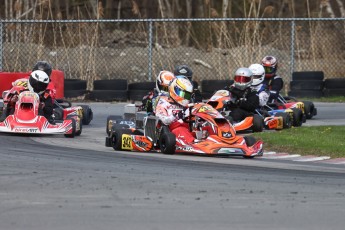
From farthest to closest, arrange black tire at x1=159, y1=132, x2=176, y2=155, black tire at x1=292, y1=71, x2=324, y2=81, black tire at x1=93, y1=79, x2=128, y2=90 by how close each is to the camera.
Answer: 1. black tire at x1=292, y1=71, x2=324, y2=81
2. black tire at x1=93, y1=79, x2=128, y2=90
3. black tire at x1=159, y1=132, x2=176, y2=155

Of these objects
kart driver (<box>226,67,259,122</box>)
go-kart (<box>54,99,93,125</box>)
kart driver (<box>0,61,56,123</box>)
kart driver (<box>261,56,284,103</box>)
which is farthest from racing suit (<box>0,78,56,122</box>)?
kart driver (<box>261,56,284,103</box>)

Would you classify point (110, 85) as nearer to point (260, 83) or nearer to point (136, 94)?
point (136, 94)

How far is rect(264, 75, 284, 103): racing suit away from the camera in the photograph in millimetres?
17406

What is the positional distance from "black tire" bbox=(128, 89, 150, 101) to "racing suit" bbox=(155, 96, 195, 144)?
849 centimetres

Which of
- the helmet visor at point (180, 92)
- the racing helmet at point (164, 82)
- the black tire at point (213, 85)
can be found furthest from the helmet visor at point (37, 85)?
the black tire at point (213, 85)

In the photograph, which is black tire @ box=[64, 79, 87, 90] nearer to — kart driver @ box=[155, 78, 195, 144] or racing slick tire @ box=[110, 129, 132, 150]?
racing slick tire @ box=[110, 129, 132, 150]

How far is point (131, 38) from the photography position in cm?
2878

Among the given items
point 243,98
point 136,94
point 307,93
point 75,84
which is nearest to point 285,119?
point 243,98

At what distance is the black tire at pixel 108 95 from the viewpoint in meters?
21.4

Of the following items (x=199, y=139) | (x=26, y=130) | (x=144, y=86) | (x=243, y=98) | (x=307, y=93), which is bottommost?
(x=307, y=93)

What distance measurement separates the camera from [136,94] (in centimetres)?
2130

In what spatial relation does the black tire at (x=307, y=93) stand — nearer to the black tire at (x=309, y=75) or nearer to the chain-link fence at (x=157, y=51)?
the black tire at (x=309, y=75)

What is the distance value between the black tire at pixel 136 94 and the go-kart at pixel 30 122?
6579 millimetres

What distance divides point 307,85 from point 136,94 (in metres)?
3.58
